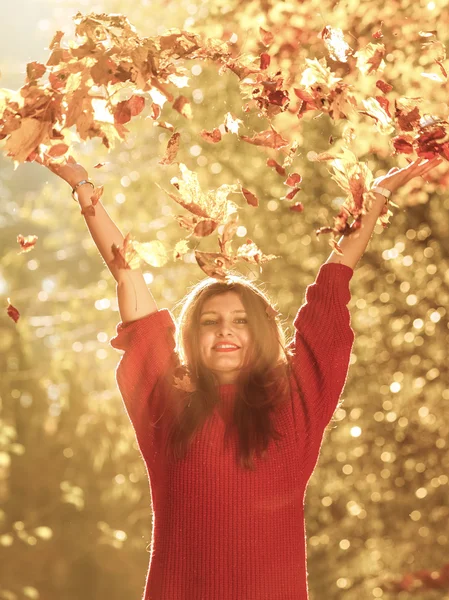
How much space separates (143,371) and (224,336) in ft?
0.92

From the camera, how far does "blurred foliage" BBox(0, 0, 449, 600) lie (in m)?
6.33

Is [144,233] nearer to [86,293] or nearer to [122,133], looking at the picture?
[86,293]

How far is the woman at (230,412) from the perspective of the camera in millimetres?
2820

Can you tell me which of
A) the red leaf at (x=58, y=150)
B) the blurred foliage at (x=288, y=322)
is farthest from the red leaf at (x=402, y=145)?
the blurred foliage at (x=288, y=322)

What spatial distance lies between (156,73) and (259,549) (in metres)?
1.41

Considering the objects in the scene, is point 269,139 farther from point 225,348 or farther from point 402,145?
point 225,348

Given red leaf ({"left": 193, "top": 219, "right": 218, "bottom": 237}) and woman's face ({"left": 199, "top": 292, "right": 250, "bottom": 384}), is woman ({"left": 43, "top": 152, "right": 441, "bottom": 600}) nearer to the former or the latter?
woman's face ({"left": 199, "top": 292, "right": 250, "bottom": 384})

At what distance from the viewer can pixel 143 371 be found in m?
3.06

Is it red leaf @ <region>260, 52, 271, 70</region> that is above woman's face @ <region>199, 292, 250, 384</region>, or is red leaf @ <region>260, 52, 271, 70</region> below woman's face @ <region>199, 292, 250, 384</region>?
above

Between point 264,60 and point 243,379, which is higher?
point 264,60

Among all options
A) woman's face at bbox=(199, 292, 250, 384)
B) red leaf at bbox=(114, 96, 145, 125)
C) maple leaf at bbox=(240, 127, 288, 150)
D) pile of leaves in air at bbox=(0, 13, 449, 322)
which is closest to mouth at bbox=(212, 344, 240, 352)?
woman's face at bbox=(199, 292, 250, 384)

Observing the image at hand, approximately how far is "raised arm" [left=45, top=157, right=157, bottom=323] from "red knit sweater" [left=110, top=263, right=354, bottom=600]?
5cm

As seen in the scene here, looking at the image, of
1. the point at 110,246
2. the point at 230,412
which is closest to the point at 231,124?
the point at 110,246

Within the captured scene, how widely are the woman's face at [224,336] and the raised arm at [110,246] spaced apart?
20 cm
